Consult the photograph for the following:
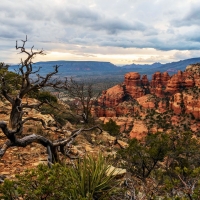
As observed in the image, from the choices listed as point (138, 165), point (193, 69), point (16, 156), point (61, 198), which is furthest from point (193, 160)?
point (193, 69)

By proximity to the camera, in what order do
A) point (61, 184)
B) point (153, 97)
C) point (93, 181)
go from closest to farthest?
point (61, 184) → point (93, 181) → point (153, 97)

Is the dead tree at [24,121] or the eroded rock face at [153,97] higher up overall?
the dead tree at [24,121]

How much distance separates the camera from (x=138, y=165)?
48.6 ft

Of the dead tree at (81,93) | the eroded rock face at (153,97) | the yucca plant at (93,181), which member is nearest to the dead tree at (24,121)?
the yucca plant at (93,181)

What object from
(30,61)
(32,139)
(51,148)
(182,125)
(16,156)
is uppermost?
(30,61)

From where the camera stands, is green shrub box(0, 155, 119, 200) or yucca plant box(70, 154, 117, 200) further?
yucca plant box(70, 154, 117, 200)

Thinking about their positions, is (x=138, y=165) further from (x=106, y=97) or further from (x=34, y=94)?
(x=106, y=97)

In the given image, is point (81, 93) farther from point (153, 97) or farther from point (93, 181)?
point (153, 97)

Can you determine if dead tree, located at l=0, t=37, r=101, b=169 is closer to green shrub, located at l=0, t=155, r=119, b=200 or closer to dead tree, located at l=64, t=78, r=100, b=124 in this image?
green shrub, located at l=0, t=155, r=119, b=200

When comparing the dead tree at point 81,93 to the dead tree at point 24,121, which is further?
the dead tree at point 81,93

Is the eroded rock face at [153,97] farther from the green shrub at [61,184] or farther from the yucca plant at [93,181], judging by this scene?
the green shrub at [61,184]

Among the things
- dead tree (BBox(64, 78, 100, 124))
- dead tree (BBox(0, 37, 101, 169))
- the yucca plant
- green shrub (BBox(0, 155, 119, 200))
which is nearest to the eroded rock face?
dead tree (BBox(64, 78, 100, 124))

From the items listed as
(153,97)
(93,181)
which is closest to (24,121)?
(93,181)

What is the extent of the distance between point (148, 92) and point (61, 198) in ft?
358
